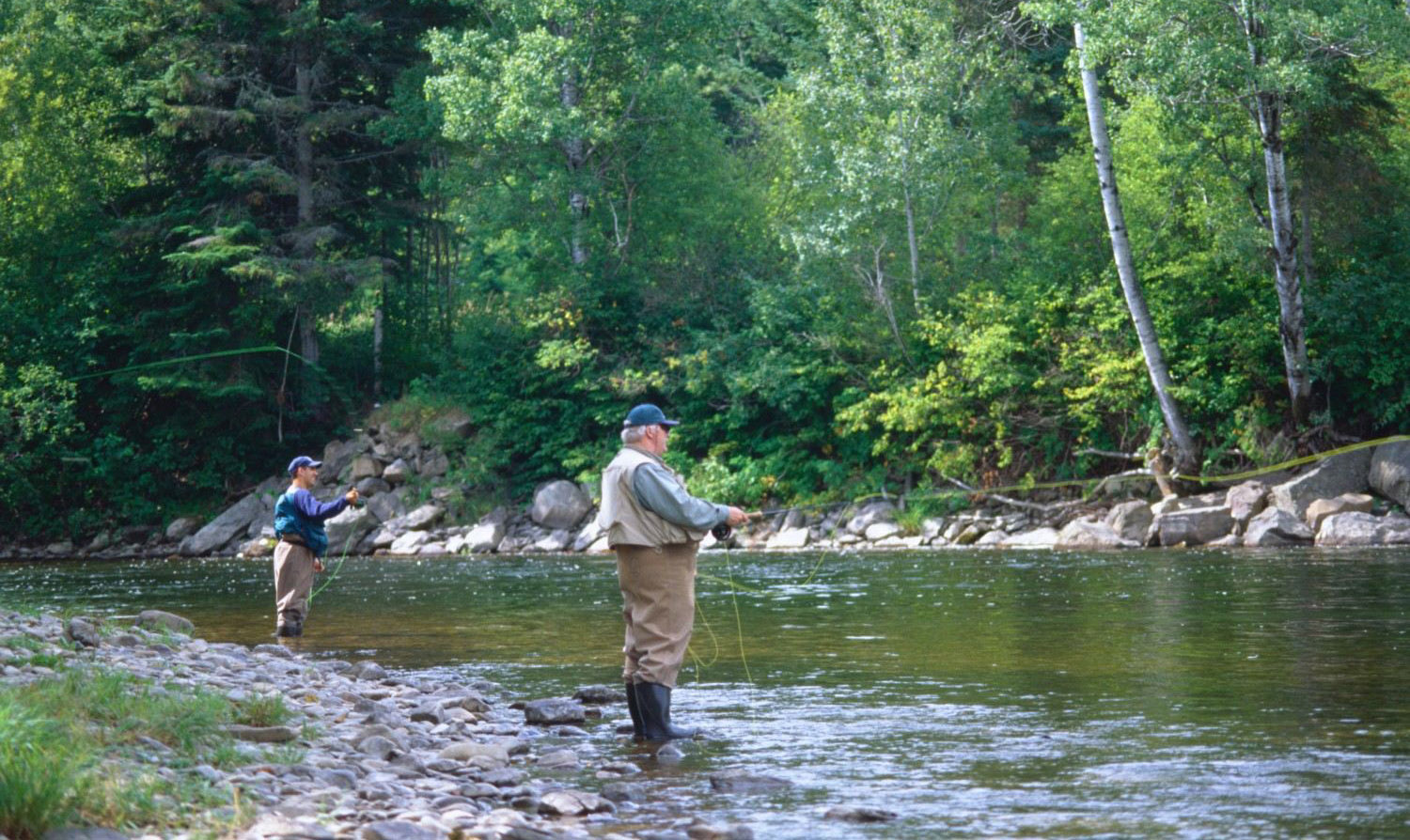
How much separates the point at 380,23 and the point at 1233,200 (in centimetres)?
Answer: 1594

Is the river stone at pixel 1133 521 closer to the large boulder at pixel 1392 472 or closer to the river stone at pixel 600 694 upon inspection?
the large boulder at pixel 1392 472

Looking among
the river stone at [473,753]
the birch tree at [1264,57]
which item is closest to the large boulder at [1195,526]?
the birch tree at [1264,57]

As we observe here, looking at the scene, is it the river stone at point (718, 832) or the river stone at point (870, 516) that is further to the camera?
the river stone at point (870, 516)

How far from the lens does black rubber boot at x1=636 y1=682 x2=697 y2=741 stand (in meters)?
7.30

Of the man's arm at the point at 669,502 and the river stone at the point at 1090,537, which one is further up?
the man's arm at the point at 669,502

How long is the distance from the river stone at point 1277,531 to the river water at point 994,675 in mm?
1010

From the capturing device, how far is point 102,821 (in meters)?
4.53

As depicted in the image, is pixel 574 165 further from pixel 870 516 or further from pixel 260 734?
pixel 260 734

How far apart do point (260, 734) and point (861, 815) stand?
265 centimetres

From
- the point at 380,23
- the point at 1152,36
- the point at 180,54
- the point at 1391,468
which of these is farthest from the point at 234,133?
the point at 1391,468

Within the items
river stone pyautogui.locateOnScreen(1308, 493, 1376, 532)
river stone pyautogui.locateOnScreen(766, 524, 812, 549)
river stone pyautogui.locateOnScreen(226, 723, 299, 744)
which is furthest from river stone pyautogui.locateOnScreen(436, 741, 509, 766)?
river stone pyautogui.locateOnScreen(766, 524, 812, 549)

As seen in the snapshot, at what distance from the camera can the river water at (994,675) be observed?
5676 millimetres

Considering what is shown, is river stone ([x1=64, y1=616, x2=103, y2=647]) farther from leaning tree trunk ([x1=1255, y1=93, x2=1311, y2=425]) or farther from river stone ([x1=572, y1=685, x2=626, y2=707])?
leaning tree trunk ([x1=1255, y1=93, x2=1311, y2=425])

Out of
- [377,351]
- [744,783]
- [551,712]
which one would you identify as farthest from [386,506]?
[744,783]
